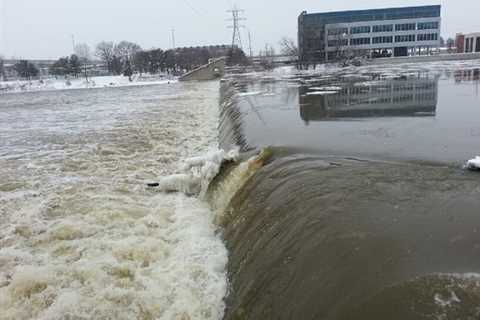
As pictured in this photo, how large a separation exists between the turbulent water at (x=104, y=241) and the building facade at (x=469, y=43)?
8563 cm

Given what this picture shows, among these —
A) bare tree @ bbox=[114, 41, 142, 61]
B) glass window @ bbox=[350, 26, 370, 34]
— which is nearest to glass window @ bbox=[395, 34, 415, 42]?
glass window @ bbox=[350, 26, 370, 34]

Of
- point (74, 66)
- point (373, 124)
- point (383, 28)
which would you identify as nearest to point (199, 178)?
point (373, 124)

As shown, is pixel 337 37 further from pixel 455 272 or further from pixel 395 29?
A: pixel 455 272

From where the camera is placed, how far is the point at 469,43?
82938mm

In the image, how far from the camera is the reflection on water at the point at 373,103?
13.1m

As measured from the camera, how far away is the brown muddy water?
3.64m

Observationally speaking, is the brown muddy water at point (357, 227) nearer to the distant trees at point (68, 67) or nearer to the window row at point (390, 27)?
the window row at point (390, 27)

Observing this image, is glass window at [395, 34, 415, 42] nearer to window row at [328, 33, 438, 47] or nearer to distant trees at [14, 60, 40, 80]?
window row at [328, 33, 438, 47]

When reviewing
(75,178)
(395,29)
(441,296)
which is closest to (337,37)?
(395,29)

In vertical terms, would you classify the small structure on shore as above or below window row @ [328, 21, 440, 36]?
below

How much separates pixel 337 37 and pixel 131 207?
3064 inches

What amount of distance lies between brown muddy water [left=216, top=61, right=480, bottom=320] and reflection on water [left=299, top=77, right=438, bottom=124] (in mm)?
3203

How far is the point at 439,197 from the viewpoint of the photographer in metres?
5.37

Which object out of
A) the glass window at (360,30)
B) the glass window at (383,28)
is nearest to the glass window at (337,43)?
the glass window at (360,30)
